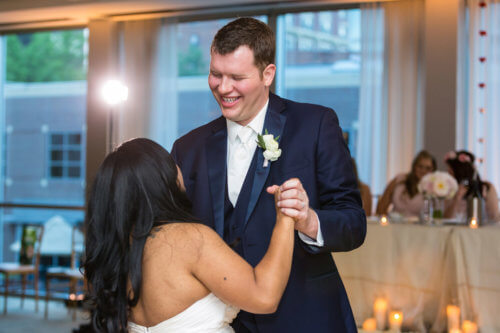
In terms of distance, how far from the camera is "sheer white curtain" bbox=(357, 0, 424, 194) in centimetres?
677

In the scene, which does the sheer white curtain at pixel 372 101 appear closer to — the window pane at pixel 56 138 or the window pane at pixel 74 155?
the window pane at pixel 74 155

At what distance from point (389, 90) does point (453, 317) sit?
325cm

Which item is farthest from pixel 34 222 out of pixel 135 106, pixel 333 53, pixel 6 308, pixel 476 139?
pixel 476 139

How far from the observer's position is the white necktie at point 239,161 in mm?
1856

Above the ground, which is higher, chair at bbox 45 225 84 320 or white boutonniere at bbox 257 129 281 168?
white boutonniere at bbox 257 129 281 168

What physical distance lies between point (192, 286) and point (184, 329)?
0.14 metres

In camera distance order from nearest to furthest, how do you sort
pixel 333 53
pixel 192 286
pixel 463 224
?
pixel 192 286 → pixel 463 224 → pixel 333 53

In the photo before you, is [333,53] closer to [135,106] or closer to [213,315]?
[135,106]

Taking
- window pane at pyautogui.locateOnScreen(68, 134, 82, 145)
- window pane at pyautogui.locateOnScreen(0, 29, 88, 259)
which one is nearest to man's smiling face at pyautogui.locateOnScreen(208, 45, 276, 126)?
window pane at pyautogui.locateOnScreen(0, 29, 88, 259)

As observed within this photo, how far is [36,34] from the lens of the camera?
8.45m

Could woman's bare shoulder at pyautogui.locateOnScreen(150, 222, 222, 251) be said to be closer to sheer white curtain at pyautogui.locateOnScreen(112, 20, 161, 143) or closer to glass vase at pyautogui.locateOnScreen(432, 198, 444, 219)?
glass vase at pyautogui.locateOnScreen(432, 198, 444, 219)

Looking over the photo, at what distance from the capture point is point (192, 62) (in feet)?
25.8

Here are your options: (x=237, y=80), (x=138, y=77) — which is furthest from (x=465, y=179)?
(x=138, y=77)

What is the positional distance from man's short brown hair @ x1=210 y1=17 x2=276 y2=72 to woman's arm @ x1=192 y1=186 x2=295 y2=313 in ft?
1.59
